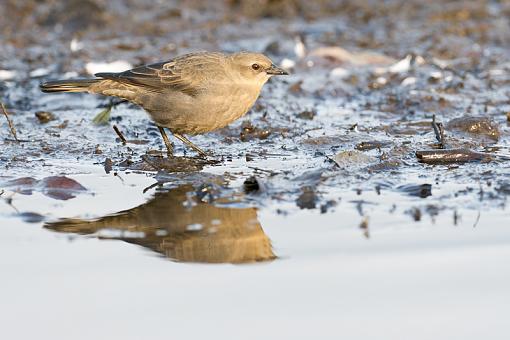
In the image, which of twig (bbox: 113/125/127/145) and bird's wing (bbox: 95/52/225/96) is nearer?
bird's wing (bbox: 95/52/225/96)

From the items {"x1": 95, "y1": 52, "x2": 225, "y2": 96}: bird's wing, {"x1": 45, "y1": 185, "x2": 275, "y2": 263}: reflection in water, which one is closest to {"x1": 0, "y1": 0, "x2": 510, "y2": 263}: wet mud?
{"x1": 45, "y1": 185, "x2": 275, "y2": 263}: reflection in water

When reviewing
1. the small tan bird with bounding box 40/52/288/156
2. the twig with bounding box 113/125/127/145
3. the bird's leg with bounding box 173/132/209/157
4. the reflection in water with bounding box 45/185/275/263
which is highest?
the small tan bird with bounding box 40/52/288/156

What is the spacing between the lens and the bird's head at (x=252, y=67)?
8.03 m

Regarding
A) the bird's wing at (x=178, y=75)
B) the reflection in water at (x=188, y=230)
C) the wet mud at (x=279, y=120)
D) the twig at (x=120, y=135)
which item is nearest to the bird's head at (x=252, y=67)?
the bird's wing at (x=178, y=75)

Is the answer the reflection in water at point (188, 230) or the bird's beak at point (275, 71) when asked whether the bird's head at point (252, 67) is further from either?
the reflection in water at point (188, 230)

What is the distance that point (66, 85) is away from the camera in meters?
8.12

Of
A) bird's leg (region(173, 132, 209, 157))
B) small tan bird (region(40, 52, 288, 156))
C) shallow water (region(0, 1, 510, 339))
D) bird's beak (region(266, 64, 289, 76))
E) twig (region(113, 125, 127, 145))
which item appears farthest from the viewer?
twig (region(113, 125, 127, 145))

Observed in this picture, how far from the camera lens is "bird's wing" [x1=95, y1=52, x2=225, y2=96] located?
26.1 ft

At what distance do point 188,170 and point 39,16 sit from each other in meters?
6.54

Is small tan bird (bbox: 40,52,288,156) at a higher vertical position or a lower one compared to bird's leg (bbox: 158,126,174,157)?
higher

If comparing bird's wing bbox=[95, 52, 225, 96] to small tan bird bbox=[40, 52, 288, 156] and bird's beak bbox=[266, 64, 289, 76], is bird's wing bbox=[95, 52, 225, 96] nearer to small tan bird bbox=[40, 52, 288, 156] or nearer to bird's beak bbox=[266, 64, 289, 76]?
small tan bird bbox=[40, 52, 288, 156]

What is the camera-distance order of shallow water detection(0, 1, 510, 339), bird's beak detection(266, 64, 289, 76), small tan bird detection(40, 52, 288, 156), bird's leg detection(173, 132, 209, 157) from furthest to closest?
bird's beak detection(266, 64, 289, 76) < bird's leg detection(173, 132, 209, 157) < small tan bird detection(40, 52, 288, 156) < shallow water detection(0, 1, 510, 339)

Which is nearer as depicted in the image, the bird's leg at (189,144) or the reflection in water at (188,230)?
the reflection in water at (188,230)

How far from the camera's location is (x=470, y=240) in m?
5.69
